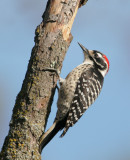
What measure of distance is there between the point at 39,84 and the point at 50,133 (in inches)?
29.9

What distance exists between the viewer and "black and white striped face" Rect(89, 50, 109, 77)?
20.9ft

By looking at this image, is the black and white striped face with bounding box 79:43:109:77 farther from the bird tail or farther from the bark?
the bird tail

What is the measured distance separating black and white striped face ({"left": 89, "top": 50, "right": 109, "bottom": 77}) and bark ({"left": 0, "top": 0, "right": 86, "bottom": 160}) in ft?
4.38

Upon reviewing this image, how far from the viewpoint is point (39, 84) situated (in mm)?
4582

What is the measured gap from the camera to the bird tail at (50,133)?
4500mm

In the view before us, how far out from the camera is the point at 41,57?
4.77m

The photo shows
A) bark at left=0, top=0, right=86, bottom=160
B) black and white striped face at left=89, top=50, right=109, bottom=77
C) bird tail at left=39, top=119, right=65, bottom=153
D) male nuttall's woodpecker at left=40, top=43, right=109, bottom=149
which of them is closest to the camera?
bark at left=0, top=0, right=86, bottom=160

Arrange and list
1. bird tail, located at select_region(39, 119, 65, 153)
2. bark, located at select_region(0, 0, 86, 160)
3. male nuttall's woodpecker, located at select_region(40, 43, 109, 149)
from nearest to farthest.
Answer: bark, located at select_region(0, 0, 86, 160), bird tail, located at select_region(39, 119, 65, 153), male nuttall's woodpecker, located at select_region(40, 43, 109, 149)

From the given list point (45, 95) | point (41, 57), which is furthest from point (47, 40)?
point (45, 95)

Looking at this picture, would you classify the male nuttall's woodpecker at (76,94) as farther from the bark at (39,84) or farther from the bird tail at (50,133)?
the bark at (39,84)

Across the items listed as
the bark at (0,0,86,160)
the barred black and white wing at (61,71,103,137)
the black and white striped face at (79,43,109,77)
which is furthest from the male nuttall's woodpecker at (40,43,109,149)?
the bark at (0,0,86,160)

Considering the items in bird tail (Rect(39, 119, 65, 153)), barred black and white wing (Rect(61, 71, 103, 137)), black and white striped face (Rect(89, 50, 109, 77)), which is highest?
black and white striped face (Rect(89, 50, 109, 77))

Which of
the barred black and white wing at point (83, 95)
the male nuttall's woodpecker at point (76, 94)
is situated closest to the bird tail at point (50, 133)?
the male nuttall's woodpecker at point (76, 94)

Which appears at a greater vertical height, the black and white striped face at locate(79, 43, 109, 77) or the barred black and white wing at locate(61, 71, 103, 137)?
the black and white striped face at locate(79, 43, 109, 77)
